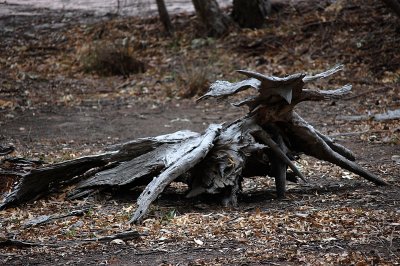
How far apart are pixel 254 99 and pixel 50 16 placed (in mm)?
13393

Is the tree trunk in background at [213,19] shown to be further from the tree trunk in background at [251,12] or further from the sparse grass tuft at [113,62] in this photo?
the sparse grass tuft at [113,62]

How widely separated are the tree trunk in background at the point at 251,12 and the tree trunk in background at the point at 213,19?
362mm

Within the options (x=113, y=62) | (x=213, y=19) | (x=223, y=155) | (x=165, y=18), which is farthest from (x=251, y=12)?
(x=223, y=155)

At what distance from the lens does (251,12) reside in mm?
15531

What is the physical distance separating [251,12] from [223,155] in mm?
10398

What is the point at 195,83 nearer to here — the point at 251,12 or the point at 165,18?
the point at 251,12

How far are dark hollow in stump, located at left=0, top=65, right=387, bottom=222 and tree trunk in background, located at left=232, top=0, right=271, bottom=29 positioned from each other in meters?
9.72

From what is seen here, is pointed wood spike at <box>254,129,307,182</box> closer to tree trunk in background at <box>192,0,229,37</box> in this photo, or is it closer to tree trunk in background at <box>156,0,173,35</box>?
tree trunk in background at <box>192,0,229,37</box>

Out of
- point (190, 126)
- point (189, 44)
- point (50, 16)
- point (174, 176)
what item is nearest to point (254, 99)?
point (174, 176)

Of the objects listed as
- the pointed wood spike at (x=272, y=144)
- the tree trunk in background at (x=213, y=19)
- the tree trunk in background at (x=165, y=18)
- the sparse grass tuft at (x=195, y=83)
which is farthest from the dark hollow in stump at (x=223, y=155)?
the tree trunk in background at (x=165, y=18)

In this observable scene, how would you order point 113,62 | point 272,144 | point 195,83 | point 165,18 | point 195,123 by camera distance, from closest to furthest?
point 272,144
point 195,123
point 195,83
point 113,62
point 165,18

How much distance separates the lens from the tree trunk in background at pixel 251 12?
1552 centimetres

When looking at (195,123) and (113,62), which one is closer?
(195,123)

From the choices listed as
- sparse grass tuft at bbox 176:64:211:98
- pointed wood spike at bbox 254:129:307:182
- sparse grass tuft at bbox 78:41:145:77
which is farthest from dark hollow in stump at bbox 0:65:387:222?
sparse grass tuft at bbox 78:41:145:77
